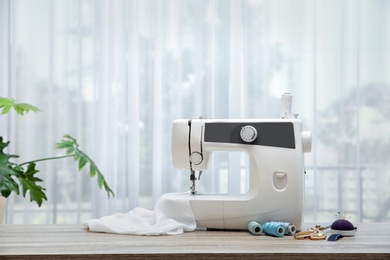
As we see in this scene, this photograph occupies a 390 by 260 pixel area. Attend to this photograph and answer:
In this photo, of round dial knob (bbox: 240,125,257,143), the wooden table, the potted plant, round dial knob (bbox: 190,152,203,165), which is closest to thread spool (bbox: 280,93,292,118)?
round dial knob (bbox: 240,125,257,143)

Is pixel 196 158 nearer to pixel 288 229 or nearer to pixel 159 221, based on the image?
pixel 159 221

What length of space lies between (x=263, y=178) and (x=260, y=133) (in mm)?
145

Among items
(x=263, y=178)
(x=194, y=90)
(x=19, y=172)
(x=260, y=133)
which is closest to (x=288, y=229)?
(x=263, y=178)

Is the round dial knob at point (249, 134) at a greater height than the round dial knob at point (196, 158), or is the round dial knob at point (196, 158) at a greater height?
the round dial knob at point (249, 134)

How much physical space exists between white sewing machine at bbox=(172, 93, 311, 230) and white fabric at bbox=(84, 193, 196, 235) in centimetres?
3

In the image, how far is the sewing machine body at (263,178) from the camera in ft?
6.75

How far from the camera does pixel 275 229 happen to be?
1.91 meters

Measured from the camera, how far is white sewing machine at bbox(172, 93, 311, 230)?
2.06m

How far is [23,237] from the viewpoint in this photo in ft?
6.14

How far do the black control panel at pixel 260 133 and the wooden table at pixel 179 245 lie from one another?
30 cm

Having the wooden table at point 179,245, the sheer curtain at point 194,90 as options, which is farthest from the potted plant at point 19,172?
the wooden table at point 179,245

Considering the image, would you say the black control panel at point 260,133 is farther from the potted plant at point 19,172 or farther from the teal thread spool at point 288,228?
the potted plant at point 19,172

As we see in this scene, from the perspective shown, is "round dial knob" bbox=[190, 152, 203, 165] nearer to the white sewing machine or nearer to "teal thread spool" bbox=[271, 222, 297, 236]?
the white sewing machine

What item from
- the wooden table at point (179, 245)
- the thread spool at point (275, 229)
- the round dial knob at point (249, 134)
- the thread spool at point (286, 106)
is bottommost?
the wooden table at point (179, 245)
